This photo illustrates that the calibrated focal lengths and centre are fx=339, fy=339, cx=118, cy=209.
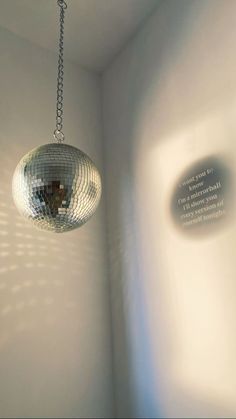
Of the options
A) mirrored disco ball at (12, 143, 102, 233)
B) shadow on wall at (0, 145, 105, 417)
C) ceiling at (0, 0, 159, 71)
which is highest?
ceiling at (0, 0, 159, 71)

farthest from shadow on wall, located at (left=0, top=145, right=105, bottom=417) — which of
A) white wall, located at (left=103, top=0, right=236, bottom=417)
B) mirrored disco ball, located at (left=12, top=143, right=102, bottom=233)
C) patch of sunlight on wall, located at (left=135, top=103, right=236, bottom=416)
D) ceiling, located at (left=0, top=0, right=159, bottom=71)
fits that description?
ceiling, located at (left=0, top=0, right=159, bottom=71)

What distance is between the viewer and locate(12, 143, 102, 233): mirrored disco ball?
94cm

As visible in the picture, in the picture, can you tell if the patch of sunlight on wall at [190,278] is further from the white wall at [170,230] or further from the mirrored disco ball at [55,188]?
the mirrored disco ball at [55,188]

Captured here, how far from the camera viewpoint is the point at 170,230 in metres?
1.43

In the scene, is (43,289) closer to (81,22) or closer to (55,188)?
(55,188)

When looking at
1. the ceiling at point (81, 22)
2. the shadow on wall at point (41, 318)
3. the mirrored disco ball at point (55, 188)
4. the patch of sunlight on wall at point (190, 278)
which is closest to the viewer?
the mirrored disco ball at point (55, 188)

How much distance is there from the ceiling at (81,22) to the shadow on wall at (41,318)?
2.08ft

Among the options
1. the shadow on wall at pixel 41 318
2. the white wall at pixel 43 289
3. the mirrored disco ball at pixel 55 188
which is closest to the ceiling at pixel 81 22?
the white wall at pixel 43 289

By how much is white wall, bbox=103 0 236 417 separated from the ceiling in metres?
0.08

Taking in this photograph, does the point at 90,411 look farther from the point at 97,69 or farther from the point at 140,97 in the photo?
the point at 97,69

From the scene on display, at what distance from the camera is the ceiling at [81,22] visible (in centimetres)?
158

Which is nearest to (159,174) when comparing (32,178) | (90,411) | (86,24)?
(32,178)

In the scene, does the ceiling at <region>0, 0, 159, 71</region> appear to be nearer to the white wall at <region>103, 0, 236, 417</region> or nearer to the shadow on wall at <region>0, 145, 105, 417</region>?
the white wall at <region>103, 0, 236, 417</region>

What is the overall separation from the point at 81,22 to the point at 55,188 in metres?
1.13
